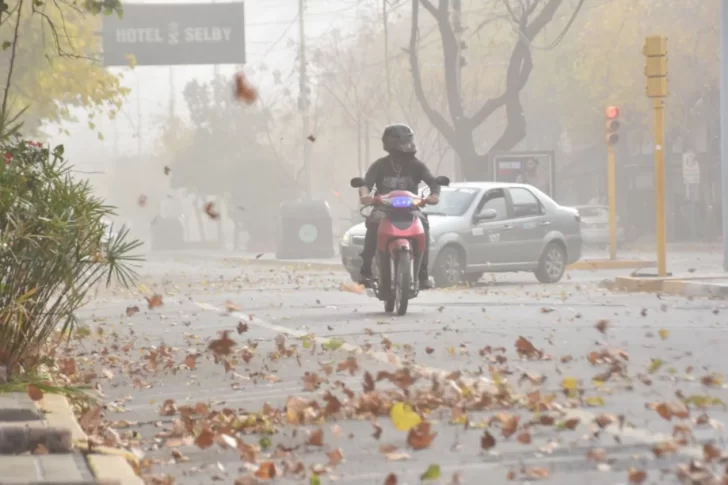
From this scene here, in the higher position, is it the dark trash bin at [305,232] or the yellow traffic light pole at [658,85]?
the yellow traffic light pole at [658,85]

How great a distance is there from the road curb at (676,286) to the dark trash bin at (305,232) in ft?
98.7

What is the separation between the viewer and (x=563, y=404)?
7844 mm

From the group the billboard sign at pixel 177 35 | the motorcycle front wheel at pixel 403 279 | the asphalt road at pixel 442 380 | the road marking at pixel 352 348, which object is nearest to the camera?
the asphalt road at pixel 442 380

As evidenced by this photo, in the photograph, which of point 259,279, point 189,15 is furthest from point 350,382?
point 189,15

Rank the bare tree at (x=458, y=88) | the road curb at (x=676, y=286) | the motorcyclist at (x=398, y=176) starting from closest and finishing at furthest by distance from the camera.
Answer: the motorcyclist at (x=398, y=176)
the road curb at (x=676, y=286)
the bare tree at (x=458, y=88)

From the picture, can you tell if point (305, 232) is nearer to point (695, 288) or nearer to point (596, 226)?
point (596, 226)

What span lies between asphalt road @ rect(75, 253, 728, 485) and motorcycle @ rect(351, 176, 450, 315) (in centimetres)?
36

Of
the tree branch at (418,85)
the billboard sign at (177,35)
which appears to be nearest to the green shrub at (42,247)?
the tree branch at (418,85)

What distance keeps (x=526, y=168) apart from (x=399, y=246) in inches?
772

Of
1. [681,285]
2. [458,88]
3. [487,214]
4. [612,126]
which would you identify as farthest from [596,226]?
[681,285]

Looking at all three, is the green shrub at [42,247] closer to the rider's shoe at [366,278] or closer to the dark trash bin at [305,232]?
the rider's shoe at [366,278]

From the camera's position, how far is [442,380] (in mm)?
8938

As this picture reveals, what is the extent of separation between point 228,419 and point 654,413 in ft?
6.58

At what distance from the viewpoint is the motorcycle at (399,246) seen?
15258 millimetres
